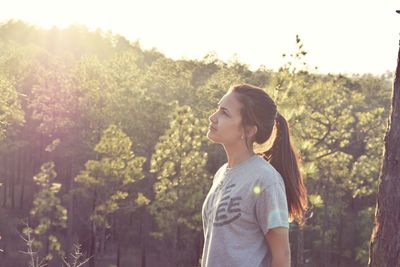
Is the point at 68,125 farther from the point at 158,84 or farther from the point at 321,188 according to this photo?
the point at 321,188

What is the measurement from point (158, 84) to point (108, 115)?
7.11m

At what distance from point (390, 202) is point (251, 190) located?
58.5 inches

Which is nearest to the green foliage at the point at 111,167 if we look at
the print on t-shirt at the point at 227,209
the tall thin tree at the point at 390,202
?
the tall thin tree at the point at 390,202

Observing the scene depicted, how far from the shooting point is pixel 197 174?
25516 millimetres

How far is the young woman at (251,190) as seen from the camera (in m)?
2.44

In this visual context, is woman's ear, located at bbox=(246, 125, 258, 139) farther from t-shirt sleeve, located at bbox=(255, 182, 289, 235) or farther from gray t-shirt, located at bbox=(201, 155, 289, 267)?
t-shirt sleeve, located at bbox=(255, 182, 289, 235)

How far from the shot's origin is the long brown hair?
105 inches

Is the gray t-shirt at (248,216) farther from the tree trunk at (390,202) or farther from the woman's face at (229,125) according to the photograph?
the tree trunk at (390,202)

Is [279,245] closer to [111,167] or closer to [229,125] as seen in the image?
[229,125]

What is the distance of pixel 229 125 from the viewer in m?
2.68

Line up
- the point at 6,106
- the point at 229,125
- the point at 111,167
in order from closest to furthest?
the point at 229,125
the point at 6,106
the point at 111,167

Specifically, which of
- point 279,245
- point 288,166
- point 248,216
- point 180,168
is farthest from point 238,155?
point 180,168

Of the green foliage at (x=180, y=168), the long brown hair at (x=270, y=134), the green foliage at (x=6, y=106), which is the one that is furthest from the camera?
the green foliage at (x=180, y=168)

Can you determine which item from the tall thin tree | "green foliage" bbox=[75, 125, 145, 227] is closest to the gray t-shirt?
the tall thin tree
